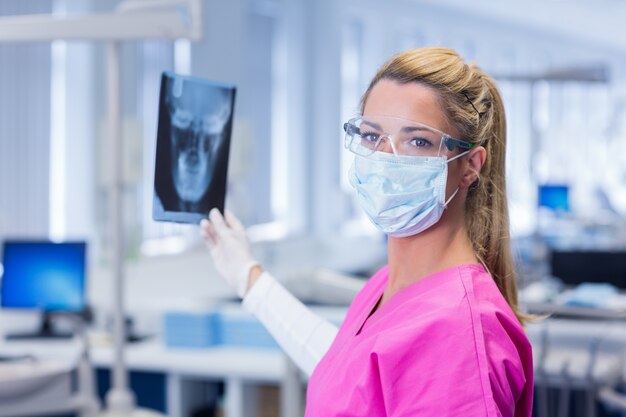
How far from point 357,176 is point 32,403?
4.77 feet

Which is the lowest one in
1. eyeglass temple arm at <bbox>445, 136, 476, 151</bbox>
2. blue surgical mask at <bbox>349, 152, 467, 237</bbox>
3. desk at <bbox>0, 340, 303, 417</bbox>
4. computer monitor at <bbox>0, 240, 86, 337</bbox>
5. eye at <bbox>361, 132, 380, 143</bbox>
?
desk at <bbox>0, 340, 303, 417</bbox>

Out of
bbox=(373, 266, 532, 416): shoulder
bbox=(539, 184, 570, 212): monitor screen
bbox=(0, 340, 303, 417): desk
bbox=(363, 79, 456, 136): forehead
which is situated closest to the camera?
bbox=(373, 266, 532, 416): shoulder

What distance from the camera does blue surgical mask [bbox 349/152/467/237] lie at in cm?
127

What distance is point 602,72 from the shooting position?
4809 mm

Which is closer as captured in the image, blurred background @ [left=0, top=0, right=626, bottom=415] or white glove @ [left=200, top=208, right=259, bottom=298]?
white glove @ [left=200, top=208, right=259, bottom=298]

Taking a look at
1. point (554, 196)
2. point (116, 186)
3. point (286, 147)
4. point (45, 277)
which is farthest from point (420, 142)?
point (554, 196)

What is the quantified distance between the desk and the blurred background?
0.27 m

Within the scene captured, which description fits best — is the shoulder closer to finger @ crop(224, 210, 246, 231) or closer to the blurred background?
the blurred background

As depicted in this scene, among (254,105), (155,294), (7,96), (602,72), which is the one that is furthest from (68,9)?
(602,72)

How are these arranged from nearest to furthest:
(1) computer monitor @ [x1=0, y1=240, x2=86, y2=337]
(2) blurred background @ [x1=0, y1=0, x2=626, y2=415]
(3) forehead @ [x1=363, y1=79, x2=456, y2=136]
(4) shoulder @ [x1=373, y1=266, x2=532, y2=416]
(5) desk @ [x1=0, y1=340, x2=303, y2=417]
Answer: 1. (4) shoulder @ [x1=373, y1=266, x2=532, y2=416]
2. (3) forehead @ [x1=363, y1=79, x2=456, y2=136]
3. (5) desk @ [x1=0, y1=340, x2=303, y2=417]
4. (1) computer monitor @ [x1=0, y1=240, x2=86, y2=337]
5. (2) blurred background @ [x1=0, y1=0, x2=626, y2=415]

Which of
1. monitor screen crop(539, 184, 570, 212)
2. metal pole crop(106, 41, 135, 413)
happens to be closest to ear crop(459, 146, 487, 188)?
metal pole crop(106, 41, 135, 413)

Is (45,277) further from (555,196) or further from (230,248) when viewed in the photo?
(555,196)

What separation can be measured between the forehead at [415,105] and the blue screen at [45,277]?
8.51 ft

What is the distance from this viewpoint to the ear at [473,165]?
1289 mm
